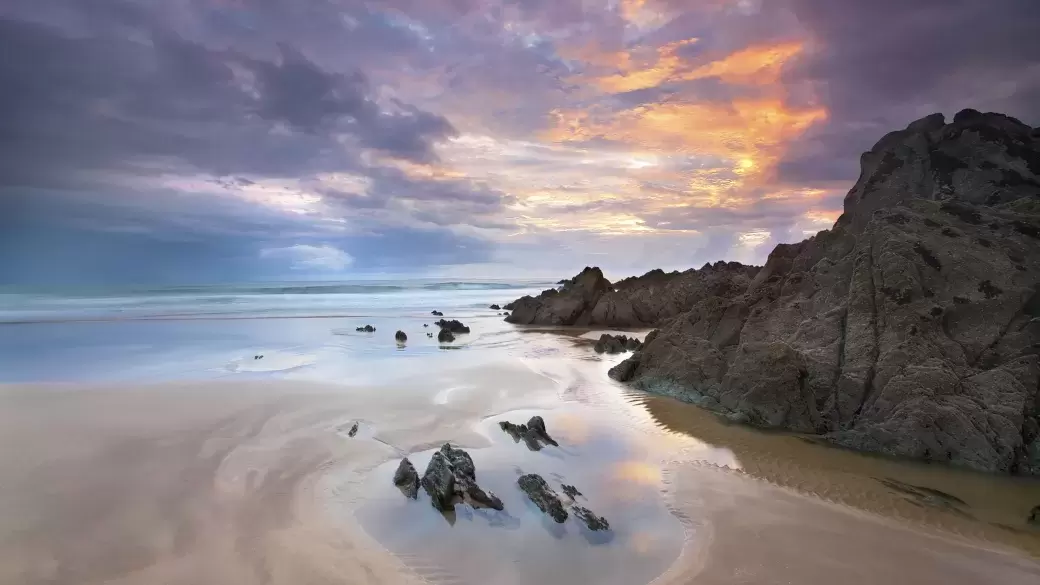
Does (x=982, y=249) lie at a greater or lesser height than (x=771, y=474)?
greater

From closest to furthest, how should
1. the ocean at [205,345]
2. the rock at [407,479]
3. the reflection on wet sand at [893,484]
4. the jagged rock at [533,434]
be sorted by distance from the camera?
the reflection on wet sand at [893,484]
the rock at [407,479]
the jagged rock at [533,434]
the ocean at [205,345]

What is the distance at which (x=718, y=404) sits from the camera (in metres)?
9.86

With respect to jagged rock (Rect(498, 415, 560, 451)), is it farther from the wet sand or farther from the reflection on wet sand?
the reflection on wet sand

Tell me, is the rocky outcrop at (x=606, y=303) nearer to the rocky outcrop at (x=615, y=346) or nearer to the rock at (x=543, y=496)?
the rocky outcrop at (x=615, y=346)

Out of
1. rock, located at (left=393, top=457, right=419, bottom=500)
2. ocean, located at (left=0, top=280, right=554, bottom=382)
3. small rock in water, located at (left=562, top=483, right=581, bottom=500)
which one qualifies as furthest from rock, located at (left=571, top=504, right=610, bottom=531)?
ocean, located at (left=0, top=280, right=554, bottom=382)

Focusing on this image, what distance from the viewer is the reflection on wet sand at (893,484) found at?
530cm

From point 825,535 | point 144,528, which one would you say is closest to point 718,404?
point 825,535

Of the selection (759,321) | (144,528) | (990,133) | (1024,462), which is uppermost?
(990,133)

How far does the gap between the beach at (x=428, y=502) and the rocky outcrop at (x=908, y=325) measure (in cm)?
64

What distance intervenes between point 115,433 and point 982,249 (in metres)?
14.3

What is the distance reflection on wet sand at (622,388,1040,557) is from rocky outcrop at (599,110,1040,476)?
1.50 ft

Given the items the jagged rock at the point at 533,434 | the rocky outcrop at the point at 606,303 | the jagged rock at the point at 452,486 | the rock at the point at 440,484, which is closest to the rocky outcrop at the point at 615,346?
the rocky outcrop at the point at 606,303

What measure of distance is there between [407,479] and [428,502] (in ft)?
1.95

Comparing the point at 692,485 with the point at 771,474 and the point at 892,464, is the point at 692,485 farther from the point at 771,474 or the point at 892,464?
the point at 892,464
